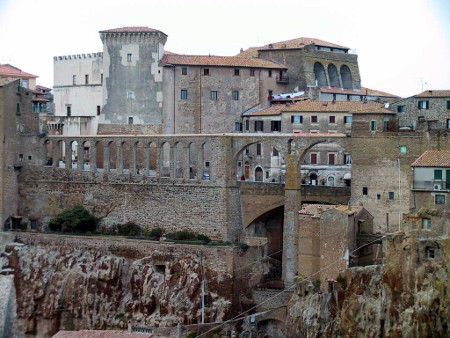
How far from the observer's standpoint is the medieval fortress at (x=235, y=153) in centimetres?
6209

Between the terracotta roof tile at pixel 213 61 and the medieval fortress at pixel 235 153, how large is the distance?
→ 15 centimetres

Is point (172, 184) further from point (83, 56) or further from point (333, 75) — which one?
point (333, 75)

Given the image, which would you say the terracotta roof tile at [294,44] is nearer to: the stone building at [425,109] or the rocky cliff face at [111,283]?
the stone building at [425,109]

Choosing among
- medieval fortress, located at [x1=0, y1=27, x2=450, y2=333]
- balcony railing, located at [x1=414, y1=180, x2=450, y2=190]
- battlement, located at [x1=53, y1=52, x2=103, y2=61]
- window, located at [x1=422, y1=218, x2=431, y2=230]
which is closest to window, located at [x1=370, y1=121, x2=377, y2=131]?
medieval fortress, located at [x1=0, y1=27, x2=450, y2=333]

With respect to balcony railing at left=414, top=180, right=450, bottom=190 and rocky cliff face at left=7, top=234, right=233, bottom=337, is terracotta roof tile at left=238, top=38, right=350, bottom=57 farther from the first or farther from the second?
balcony railing at left=414, top=180, right=450, bottom=190

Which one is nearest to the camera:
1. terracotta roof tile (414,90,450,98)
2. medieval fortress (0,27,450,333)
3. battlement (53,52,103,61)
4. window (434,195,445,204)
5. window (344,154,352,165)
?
window (434,195,445,204)

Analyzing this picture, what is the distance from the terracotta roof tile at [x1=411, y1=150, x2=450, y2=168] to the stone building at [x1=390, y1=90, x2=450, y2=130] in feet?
13.1

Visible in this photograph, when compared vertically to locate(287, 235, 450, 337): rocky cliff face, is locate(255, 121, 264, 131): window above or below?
above

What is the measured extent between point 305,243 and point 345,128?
41.0ft

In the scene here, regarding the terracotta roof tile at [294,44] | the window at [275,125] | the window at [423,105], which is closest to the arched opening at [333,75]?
the terracotta roof tile at [294,44]

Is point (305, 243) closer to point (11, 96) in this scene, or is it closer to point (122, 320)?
point (122, 320)

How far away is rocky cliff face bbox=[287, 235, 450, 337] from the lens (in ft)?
169

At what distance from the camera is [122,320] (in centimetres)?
6438

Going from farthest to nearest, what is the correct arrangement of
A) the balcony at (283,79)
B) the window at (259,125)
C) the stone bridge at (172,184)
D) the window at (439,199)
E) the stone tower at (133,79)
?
1. the balcony at (283,79)
2. the stone tower at (133,79)
3. the window at (259,125)
4. the stone bridge at (172,184)
5. the window at (439,199)
